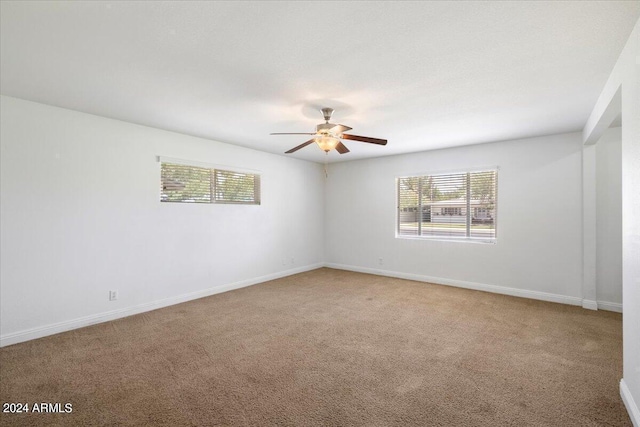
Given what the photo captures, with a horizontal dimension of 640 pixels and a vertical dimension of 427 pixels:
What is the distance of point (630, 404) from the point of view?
6.50 ft

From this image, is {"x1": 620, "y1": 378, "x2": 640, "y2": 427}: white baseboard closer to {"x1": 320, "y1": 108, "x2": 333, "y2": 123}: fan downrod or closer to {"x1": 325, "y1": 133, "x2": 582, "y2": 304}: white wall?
{"x1": 325, "y1": 133, "x2": 582, "y2": 304}: white wall

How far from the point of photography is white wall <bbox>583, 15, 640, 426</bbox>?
6.06 ft

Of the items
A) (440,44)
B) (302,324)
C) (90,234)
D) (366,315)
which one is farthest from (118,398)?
(440,44)

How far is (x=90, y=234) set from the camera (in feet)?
11.7

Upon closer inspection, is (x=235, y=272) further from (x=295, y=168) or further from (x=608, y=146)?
(x=608, y=146)

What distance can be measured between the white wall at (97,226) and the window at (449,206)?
3.13 m

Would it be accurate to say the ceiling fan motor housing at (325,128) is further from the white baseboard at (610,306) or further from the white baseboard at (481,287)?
the white baseboard at (610,306)

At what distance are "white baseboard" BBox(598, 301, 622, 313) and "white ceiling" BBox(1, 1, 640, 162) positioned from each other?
2.59 m

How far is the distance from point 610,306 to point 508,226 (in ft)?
5.17

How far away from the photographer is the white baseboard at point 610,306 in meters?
3.95

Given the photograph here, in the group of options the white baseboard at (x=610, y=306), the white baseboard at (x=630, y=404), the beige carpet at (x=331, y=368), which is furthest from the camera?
the white baseboard at (x=610, y=306)

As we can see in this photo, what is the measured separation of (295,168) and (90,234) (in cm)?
379

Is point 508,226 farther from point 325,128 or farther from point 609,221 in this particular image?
point 325,128

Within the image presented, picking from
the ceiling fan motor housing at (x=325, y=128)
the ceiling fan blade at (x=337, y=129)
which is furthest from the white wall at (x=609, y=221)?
the ceiling fan motor housing at (x=325, y=128)
